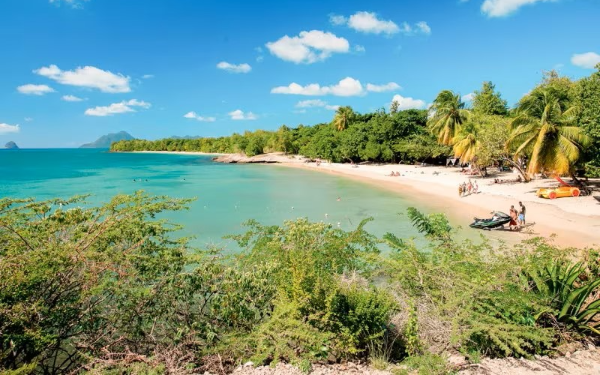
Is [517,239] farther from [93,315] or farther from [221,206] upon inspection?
[221,206]

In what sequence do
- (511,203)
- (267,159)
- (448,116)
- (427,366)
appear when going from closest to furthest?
(427,366)
(511,203)
(448,116)
(267,159)

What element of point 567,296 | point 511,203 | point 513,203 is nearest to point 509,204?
point 511,203

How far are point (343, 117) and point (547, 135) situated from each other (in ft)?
176

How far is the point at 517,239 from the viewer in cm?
1519

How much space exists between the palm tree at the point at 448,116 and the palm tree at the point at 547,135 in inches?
676

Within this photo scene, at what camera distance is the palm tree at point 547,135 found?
2034 cm

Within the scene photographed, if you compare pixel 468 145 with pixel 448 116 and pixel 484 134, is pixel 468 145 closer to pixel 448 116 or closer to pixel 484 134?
pixel 484 134

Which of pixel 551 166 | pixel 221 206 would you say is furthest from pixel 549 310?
pixel 221 206

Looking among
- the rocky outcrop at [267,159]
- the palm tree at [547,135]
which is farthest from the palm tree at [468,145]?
the rocky outcrop at [267,159]

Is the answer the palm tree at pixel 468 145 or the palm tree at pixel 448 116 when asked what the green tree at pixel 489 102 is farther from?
the palm tree at pixel 468 145

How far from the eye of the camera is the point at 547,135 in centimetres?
2180

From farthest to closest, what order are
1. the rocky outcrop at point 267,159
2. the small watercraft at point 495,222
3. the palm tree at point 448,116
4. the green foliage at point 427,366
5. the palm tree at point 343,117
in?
the rocky outcrop at point 267,159 < the palm tree at point 343,117 < the palm tree at point 448,116 < the small watercraft at point 495,222 < the green foliage at point 427,366

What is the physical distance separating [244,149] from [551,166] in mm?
84491

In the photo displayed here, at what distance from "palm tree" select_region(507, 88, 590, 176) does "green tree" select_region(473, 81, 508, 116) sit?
796 inches
